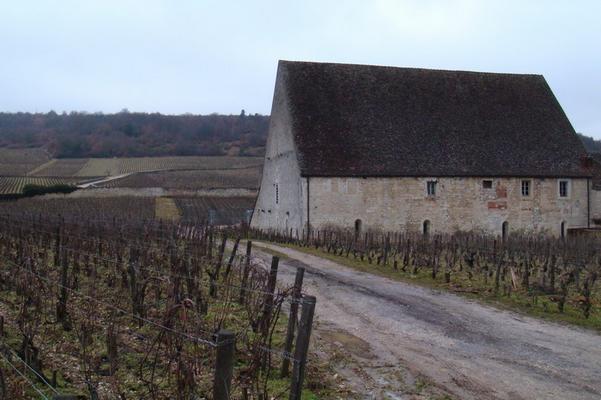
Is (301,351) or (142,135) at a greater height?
(142,135)

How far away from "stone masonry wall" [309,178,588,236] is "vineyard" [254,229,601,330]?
2.84 meters

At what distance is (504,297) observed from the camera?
14.3 metres

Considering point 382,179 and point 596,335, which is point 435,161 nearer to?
point 382,179

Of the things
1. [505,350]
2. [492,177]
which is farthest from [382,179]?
[505,350]

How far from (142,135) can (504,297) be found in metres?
108

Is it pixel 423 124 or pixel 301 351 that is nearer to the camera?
pixel 301 351

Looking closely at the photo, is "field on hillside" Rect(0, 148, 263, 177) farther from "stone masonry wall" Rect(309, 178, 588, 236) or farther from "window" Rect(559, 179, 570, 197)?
"window" Rect(559, 179, 570, 197)

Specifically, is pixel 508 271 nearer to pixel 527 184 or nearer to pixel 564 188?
pixel 527 184

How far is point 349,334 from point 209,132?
10967 cm

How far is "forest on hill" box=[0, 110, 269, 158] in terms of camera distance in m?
106

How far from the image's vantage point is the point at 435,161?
102ft

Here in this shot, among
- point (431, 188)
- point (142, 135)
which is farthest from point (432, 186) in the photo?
point (142, 135)

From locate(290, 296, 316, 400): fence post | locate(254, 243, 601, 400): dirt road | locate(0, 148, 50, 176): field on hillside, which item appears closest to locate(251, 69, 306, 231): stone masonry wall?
locate(254, 243, 601, 400): dirt road

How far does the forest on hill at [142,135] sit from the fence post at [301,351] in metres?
98.4
